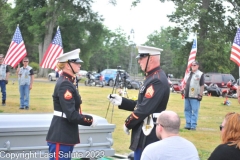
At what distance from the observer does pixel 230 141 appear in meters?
4.02

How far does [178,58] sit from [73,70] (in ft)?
122

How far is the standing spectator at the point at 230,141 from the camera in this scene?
392 cm

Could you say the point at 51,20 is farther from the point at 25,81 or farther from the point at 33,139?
the point at 33,139

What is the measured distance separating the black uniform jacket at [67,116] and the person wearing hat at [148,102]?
1.97 ft

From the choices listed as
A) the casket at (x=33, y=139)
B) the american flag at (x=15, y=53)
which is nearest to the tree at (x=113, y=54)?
the american flag at (x=15, y=53)

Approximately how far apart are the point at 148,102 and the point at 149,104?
3 centimetres

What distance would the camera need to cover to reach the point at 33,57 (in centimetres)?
6862

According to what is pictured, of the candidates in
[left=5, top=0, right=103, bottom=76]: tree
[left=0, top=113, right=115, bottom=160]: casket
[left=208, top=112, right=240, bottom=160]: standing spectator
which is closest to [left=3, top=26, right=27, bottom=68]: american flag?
[left=0, top=113, right=115, bottom=160]: casket

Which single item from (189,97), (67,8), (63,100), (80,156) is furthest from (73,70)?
(67,8)

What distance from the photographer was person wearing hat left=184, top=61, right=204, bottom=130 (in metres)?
11.7

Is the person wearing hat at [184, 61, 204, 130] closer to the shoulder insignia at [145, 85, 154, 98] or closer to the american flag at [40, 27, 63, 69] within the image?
the american flag at [40, 27, 63, 69]

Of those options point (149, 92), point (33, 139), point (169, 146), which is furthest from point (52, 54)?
point (169, 146)

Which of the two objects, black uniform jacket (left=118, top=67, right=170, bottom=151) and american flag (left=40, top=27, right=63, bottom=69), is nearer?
black uniform jacket (left=118, top=67, right=170, bottom=151)

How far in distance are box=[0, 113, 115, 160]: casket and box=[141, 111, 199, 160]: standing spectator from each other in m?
2.75
